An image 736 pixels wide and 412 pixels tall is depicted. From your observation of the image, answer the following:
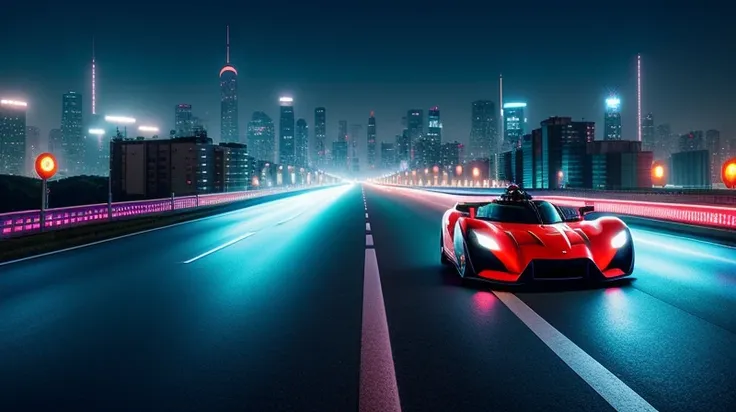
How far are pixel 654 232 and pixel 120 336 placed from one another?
694 inches

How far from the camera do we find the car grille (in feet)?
22.9

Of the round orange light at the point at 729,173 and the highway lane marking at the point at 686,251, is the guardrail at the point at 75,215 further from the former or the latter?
the round orange light at the point at 729,173

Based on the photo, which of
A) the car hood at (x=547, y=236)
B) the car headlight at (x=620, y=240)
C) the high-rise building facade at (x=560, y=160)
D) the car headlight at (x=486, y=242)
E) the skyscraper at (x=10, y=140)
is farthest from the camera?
the skyscraper at (x=10, y=140)

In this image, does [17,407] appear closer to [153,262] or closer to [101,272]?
[101,272]

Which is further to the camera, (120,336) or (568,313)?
(568,313)

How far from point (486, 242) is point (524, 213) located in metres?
1.42

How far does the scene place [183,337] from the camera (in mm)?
5375

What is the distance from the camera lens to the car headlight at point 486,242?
738 centimetres

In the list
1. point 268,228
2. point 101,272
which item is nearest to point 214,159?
point 268,228

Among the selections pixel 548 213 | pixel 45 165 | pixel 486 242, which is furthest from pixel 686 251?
pixel 45 165

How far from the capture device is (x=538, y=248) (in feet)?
23.2

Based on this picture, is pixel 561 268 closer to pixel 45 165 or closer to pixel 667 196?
pixel 45 165

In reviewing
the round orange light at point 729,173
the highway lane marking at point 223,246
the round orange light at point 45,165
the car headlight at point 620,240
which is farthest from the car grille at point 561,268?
the round orange light at point 45,165

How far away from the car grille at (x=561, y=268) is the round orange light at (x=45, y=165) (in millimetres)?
16475
